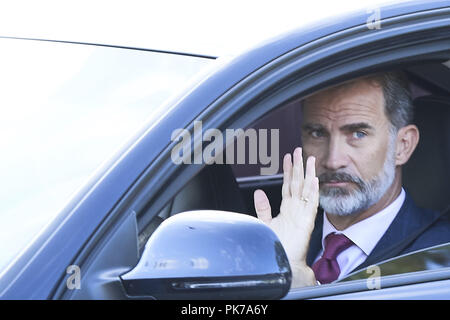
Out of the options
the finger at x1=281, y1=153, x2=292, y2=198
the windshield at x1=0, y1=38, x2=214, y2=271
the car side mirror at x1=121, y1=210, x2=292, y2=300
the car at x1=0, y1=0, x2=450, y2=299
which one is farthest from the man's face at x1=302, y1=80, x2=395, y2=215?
the car side mirror at x1=121, y1=210, x2=292, y2=300

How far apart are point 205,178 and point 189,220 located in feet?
3.89

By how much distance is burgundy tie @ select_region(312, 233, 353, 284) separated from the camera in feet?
8.04

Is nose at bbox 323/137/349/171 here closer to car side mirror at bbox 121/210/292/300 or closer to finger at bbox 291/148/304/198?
finger at bbox 291/148/304/198

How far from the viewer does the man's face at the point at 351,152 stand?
105 inches

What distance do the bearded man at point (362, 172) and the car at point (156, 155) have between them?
0.38 m

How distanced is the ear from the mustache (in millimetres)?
182

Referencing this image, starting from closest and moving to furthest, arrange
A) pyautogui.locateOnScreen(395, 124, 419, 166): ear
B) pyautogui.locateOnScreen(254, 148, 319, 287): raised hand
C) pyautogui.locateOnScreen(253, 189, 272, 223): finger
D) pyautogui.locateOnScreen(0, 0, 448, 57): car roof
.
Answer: pyautogui.locateOnScreen(0, 0, 448, 57): car roof → pyautogui.locateOnScreen(254, 148, 319, 287): raised hand → pyautogui.locateOnScreen(253, 189, 272, 223): finger → pyautogui.locateOnScreen(395, 124, 419, 166): ear

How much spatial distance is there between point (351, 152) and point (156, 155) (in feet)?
3.41

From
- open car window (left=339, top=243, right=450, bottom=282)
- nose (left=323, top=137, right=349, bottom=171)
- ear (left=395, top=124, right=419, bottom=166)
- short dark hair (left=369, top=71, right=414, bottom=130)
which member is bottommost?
open car window (left=339, top=243, right=450, bottom=282)

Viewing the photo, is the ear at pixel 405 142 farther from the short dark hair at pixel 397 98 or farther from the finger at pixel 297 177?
the finger at pixel 297 177

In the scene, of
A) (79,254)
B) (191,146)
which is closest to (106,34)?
(191,146)

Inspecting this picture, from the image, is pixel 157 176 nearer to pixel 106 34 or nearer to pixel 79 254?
pixel 79 254

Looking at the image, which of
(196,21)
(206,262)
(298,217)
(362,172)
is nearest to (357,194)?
(362,172)

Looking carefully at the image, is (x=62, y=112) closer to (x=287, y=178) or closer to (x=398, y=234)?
(x=287, y=178)
